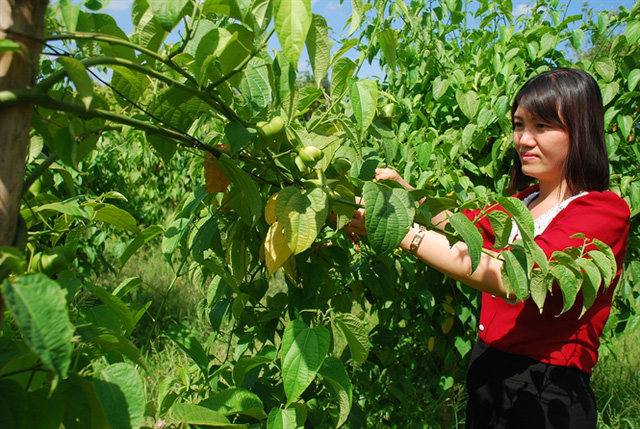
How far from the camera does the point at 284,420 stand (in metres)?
0.83

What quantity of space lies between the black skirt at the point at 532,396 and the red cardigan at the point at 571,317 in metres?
0.03

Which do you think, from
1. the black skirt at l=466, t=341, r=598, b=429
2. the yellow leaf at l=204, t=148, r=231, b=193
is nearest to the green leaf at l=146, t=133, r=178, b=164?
the yellow leaf at l=204, t=148, r=231, b=193

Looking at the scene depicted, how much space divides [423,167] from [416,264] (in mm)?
378

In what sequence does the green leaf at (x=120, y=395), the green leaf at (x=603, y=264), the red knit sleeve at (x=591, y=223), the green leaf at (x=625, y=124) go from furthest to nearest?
the green leaf at (x=625, y=124)
the red knit sleeve at (x=591, y=223)
the green leaf at (x=603, y=264)
the green leaf at (x=120, y=395)

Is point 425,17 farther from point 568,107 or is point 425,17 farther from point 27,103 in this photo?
point 27,103

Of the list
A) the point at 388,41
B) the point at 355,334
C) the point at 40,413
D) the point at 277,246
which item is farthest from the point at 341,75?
the point at 40,413

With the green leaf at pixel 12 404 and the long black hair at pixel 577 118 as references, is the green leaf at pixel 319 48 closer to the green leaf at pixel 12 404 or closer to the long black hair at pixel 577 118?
the green leaf at pixel 12 404

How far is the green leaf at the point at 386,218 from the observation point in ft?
2.41

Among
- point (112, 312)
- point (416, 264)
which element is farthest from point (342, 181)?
point (416, 264)

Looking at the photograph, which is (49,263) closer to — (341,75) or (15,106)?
(15,106)

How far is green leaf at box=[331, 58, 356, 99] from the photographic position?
2.89ft

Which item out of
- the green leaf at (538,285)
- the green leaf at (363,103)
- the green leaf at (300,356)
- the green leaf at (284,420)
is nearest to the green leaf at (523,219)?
the green leaf at (538,285)

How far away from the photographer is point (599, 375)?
283 cm

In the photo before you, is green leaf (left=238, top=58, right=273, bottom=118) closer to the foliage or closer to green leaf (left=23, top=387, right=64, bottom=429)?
the foliage
